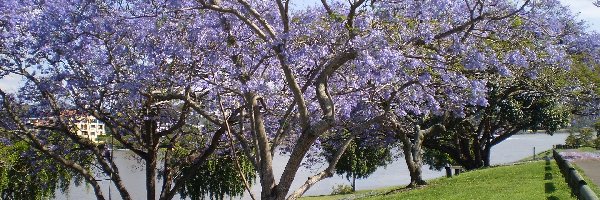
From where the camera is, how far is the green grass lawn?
12.6 m

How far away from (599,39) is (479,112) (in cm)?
510

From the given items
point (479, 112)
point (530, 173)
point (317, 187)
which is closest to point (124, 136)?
point (530, 173)

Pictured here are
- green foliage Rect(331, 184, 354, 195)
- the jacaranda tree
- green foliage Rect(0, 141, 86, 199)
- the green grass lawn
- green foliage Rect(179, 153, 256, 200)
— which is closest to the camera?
the jacaranda tree

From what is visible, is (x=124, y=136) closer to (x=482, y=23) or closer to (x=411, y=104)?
(x=411, y=104)

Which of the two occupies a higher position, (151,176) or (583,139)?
(583,139)

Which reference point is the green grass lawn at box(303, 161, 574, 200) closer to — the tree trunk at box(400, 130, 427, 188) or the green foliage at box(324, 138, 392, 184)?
the tree trunk at box(400, 130, 427, 188)

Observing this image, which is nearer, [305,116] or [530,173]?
[305,116]

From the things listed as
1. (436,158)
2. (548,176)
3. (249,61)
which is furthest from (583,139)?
(249,61)

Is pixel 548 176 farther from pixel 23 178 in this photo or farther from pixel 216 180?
pixel 23 178

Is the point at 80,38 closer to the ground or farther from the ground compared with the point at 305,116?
farther from the ground

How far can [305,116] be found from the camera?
962cm

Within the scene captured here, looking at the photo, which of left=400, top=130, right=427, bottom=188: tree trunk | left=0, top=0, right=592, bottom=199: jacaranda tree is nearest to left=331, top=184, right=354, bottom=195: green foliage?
left=400, top=130, right=427, bottom=188: tree trunk

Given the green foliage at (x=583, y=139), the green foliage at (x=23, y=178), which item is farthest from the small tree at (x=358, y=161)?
the green foliage at (x=23, y=178)

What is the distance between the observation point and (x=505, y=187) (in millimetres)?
14102
